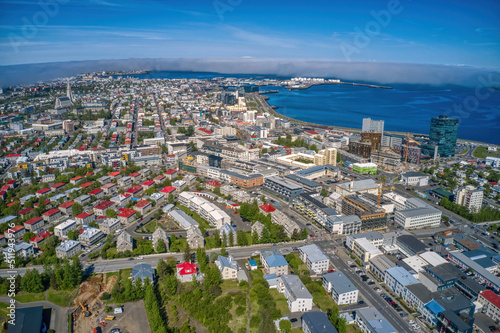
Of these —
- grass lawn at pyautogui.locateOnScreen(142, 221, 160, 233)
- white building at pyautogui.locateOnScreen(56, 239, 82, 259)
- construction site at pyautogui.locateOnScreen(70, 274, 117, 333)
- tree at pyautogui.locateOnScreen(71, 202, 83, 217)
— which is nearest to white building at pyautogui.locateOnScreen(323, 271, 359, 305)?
construction site at pyautogui.locateOnScreen(70, 274, 117, 333)

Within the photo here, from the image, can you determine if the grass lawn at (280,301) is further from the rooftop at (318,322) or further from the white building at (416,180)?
the white building at (416,180)

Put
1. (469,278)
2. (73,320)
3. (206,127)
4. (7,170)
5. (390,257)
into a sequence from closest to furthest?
(73,320)
(469,278)
(390,257)
(7,170)
(206,127)

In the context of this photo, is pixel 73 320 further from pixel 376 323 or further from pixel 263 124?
pixel 263 124

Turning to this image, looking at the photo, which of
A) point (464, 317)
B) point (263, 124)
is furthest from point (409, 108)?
point (464, 317)

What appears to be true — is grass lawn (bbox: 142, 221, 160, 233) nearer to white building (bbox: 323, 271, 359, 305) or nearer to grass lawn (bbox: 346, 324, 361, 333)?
white building (bbox: 323, 271, 359, 305)

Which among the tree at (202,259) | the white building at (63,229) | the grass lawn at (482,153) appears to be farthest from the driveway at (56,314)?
the grass lawn at (482,153)

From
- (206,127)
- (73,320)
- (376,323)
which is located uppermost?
(206,127)
